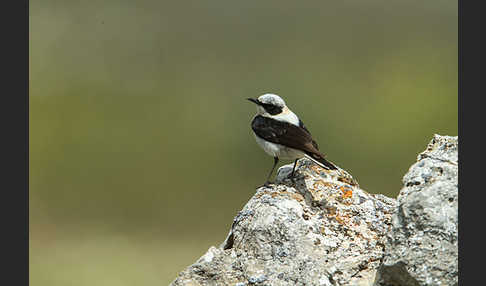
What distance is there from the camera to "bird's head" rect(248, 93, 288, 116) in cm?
762

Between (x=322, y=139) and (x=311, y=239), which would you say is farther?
(x=322, y=139)

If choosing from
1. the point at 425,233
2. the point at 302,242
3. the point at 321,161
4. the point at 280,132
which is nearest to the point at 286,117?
the point at 280,132

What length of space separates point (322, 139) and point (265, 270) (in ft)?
45.0

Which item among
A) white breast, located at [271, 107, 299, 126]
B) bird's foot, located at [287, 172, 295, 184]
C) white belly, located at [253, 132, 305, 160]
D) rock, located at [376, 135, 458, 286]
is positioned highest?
white breast, located at [271, 107, 299, 126]

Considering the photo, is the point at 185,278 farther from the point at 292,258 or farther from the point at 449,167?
the point at 449,167

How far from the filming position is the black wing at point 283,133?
704cm

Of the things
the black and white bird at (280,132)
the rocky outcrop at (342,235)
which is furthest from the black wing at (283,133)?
the rocky outcrop at (342,235)

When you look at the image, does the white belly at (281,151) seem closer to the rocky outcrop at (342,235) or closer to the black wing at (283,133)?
the black wing at (283,133)

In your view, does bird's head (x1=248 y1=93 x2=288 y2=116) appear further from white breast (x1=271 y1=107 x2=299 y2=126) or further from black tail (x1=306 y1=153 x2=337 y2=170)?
black tail (x1=306 y1=153 x2=337 y2=170)

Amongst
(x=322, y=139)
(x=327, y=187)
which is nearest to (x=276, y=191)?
(x=327, y=187)

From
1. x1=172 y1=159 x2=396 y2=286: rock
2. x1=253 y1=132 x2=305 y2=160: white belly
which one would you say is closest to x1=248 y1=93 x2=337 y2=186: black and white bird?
x1=253 y1=132 x2=305 y2=160: white belly

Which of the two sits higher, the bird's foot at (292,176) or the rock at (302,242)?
the bird's foot at (292,176)

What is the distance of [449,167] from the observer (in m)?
3.96
